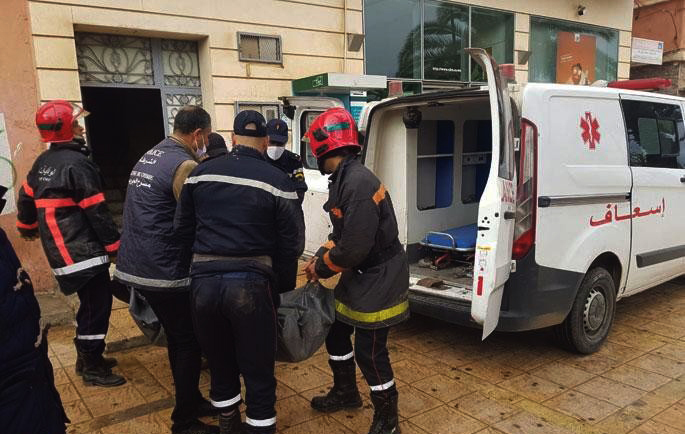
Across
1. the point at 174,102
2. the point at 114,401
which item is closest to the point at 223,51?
the point at 174,102

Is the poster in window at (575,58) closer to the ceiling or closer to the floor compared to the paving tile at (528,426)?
closer to the ceiling

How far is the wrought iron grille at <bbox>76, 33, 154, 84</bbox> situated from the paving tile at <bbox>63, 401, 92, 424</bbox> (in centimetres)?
449

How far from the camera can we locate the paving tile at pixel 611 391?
3.43 meters

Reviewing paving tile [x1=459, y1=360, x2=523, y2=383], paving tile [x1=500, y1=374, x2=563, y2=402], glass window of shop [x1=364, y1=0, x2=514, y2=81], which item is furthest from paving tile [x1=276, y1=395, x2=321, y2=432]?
glass window of shop [x1=364, y1=0, x2=514, y2=81]

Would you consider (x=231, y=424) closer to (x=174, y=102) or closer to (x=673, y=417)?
(x=673, y=417)

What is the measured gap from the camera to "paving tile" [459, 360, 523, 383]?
3796 mm

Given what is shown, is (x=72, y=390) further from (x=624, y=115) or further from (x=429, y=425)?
(x=624, y=115)

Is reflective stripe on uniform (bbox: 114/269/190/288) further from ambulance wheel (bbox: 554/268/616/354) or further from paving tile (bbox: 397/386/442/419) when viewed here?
ambulance wheel (bbox: 554/268/616/354)

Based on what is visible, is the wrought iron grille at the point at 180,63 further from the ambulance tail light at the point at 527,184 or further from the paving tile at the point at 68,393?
the ambulance tail light at the point at 527,184

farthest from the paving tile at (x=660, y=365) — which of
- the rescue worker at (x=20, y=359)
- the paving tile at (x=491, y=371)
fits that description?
the rescue worker at (x=20, y=359)

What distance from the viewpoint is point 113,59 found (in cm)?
678

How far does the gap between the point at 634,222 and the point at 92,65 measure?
6.27 meters

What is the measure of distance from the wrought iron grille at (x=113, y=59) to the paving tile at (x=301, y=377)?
186 inches

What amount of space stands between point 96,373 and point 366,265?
7.10ft
